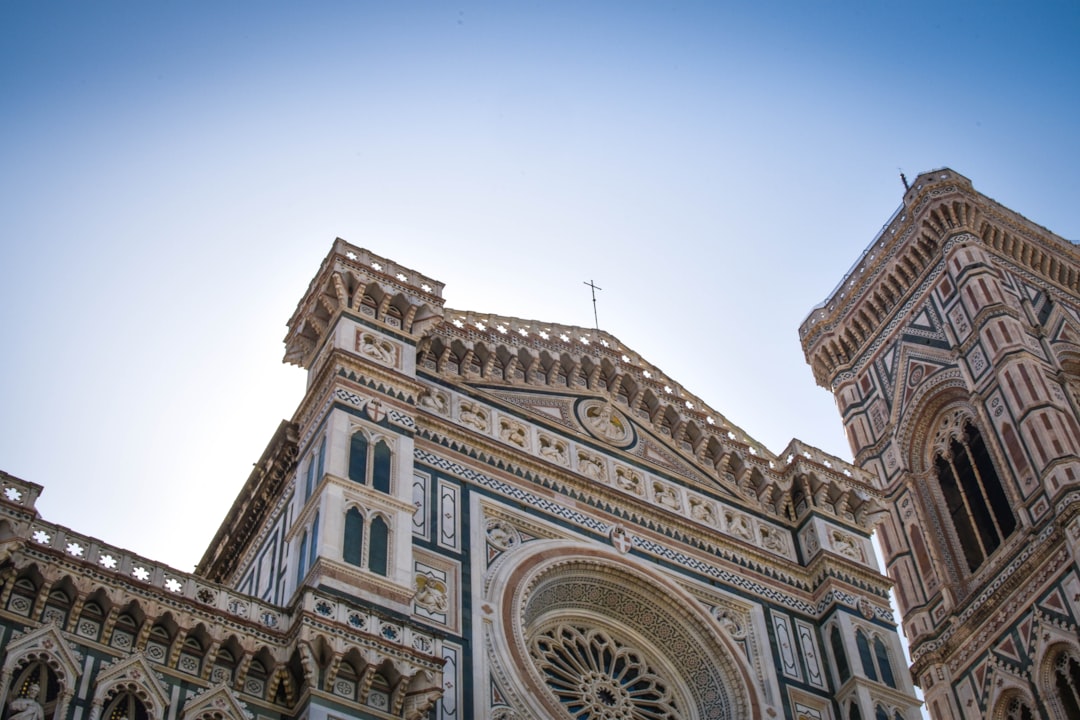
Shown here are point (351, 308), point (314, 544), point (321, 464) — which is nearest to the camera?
point (314, 544)

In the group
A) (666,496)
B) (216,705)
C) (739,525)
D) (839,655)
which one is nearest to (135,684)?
(216,705)

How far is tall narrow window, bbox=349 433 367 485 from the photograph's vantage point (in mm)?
15844

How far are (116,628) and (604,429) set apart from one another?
27.6 feet

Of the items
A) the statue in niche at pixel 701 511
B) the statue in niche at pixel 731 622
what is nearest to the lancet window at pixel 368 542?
the statue in niche at pixel 731 622

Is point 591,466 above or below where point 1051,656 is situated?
above

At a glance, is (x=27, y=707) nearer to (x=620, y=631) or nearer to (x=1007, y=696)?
(x=620, y=631)

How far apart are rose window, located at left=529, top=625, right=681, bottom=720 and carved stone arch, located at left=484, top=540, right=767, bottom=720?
0.01 metres

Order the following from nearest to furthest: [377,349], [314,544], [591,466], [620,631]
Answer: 1. [314,544]
2. [620,631]
3. [377,349]
4. [591,466]

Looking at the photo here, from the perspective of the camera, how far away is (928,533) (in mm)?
27281

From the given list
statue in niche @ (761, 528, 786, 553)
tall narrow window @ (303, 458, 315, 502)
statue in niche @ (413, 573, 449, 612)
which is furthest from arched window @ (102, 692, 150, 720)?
statue in niche @ (761, 528, 786, 553)

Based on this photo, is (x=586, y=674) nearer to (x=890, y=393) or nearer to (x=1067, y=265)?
(x=890, y=393)

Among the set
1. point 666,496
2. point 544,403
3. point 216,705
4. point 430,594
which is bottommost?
point 216,705

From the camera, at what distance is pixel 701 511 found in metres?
19.5

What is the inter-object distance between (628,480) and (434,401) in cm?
281
